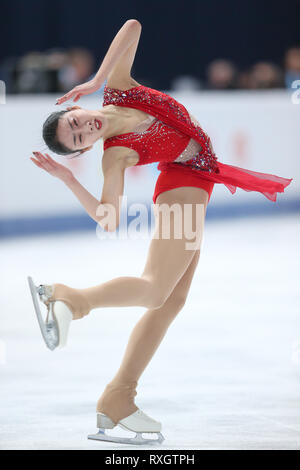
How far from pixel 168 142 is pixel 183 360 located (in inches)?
54.5

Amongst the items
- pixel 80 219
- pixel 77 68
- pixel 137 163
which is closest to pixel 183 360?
pixel 137 163

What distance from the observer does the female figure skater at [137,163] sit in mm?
2623

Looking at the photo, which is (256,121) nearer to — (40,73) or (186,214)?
(40,73)

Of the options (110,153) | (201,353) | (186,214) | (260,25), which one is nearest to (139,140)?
(110,153)

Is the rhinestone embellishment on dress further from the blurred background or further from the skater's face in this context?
the blurred background

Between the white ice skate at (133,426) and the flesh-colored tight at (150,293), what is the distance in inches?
0.7

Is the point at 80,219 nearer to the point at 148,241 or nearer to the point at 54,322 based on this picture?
the point at 148,241

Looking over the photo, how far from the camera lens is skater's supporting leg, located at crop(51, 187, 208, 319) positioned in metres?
2.54

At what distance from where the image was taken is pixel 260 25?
40.1 feet

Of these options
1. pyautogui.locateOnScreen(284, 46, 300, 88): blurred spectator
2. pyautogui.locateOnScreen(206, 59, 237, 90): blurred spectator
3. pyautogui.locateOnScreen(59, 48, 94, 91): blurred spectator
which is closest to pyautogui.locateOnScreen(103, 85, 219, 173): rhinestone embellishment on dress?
pyautogui.locateOnScreen(59, 48, 94, 91): blurred spectator

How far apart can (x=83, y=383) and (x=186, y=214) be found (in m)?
1.07

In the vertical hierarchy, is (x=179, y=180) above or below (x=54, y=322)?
above

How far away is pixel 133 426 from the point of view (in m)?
2.84

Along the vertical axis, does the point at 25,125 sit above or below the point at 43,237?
above
